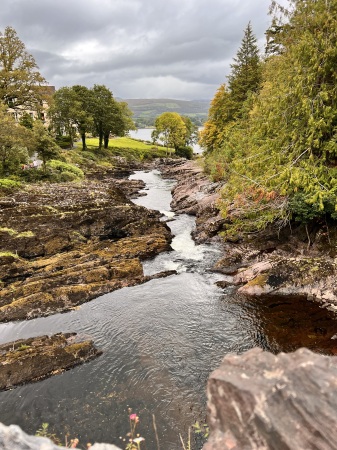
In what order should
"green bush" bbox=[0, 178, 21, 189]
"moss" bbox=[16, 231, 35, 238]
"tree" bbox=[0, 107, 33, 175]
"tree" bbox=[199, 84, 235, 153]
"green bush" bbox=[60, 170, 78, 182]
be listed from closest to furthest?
"moss" bbox=[16, 231, 35, 238] → "green bush" bbox=[0, 178, 21, 189] → "tree" bbox=[0, 107, 33, 175] → "green bush" bbox=[60, 170, 78, 182] → "tree" bbox=[199, 84, 235, 153]

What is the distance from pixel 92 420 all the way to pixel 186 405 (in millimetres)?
3223

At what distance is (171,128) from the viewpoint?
101312mm

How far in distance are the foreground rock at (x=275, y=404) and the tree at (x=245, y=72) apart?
51879 millimetres

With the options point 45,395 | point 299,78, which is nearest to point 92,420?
point 45,395

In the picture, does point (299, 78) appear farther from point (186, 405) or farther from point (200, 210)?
point (200, 210)

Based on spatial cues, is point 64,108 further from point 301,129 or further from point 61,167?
point 301,129

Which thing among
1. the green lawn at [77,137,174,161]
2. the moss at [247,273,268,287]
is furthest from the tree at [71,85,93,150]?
the moss at [247,273,268,287]

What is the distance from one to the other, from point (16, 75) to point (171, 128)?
55.3 meters

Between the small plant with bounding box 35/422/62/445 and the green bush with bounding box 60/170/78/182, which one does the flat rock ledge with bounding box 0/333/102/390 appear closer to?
the small plant with bounding box 35/422/62/445

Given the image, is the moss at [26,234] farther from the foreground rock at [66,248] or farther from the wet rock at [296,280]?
the wet rock at [296,280]

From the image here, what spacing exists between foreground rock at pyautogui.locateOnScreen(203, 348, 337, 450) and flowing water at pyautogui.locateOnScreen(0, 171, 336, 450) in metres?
6.59

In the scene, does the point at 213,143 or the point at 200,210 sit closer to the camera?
the point at 200,210

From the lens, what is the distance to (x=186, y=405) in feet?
35.5

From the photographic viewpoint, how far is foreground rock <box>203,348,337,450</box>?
3.72 metres
